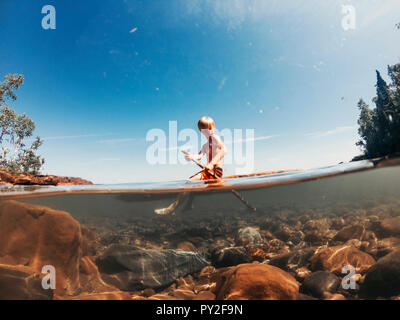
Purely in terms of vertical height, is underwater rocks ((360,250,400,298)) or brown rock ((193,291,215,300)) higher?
underwater rocks ((360,250,400,298))

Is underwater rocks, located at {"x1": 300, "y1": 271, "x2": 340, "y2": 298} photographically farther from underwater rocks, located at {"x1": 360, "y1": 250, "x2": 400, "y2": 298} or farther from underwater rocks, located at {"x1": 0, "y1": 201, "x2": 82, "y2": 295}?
underwater rocks, located at {"x1": 0, "y1": 201, "x2": 82, "y2": 295}

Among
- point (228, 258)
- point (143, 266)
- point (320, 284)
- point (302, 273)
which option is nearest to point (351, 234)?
point (302, 273)

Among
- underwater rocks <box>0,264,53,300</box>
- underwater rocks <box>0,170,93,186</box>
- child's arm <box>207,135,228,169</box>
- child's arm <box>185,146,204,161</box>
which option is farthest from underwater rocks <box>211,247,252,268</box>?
underwater rocks <box>0,170,93,186</box>

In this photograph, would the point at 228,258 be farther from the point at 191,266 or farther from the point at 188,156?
the point at 188,156

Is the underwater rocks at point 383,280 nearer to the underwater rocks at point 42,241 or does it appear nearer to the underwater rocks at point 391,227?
the underwater rocks at point 391,227

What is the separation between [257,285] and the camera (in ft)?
12.1

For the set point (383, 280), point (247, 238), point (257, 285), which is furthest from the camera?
point (247, 238)

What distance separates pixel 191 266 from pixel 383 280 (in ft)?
14.5

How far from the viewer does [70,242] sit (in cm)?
555

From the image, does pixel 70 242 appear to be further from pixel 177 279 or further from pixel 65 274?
pixel 177 279

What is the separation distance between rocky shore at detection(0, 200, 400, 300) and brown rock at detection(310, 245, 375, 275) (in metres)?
0.02

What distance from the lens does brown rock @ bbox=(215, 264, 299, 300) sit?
3.59m

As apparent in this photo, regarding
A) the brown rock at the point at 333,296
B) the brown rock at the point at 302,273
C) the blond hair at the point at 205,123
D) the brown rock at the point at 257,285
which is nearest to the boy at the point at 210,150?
the blond hair at the point at 205,123
